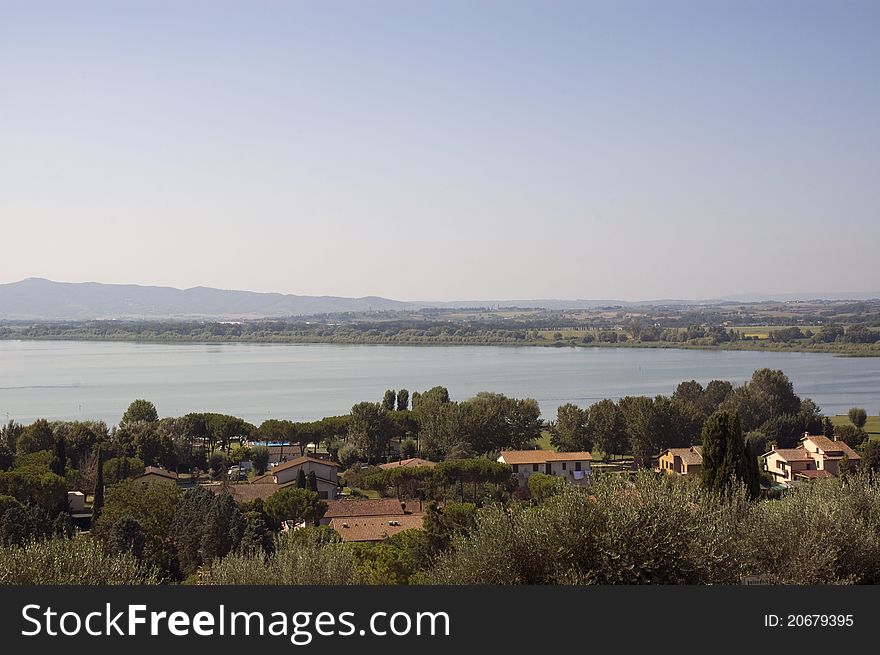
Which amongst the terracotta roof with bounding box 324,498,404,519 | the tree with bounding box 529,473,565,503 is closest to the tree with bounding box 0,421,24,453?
the terracotta roof with bounding box 324,498,404,519

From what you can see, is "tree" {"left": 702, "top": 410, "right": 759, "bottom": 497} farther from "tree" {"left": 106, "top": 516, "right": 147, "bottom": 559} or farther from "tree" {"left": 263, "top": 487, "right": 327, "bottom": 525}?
"tree" {"left": 106, "top": 516, "right": 147, "bottom": 559}

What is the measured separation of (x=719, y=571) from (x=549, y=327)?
13136cm

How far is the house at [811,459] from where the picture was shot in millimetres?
25359

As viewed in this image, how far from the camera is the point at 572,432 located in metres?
29.9

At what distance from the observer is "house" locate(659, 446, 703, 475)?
25.5 meters

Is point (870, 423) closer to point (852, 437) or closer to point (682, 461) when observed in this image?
point (852, 437)

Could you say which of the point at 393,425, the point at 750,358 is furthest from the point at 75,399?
the point at 750,358

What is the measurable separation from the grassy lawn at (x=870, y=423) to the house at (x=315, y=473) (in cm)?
2001

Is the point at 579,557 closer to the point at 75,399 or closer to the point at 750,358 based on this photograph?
the point at 75,399

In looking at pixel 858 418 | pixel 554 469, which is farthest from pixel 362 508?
pixel 858 418

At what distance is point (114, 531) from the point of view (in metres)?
14.3

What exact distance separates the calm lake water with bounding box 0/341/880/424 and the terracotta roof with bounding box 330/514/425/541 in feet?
75.7

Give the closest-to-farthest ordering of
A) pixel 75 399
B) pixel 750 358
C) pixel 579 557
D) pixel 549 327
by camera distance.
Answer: pixel 579 557, pixel 75 399, pixel 750 358, pixel 549 327

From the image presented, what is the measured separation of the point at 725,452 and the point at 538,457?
964 centimetres
